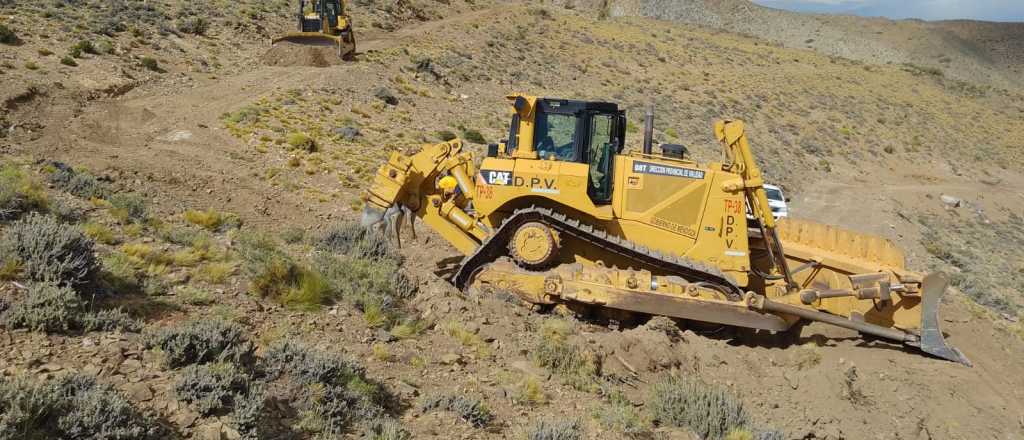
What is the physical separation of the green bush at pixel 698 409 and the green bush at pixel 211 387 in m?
4.09

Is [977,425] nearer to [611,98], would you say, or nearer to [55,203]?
[55,203]

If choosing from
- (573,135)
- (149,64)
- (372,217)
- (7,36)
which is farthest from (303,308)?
(7,36)

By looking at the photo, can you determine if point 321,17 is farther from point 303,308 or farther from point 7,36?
point 303,308

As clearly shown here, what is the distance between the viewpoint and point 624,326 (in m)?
9.31

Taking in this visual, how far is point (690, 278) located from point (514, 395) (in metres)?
3.87

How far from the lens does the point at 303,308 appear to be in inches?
284

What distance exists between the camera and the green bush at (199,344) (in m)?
5.25

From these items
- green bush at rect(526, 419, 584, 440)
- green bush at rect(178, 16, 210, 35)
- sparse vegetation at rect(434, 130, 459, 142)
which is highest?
green bush at rect(178, 16, 210, 35)

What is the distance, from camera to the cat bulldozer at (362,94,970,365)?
9062 mm

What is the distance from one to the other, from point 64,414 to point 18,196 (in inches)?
195

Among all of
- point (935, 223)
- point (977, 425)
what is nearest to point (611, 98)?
point (935, 223)

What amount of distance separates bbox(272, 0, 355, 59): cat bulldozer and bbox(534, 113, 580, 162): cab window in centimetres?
1953

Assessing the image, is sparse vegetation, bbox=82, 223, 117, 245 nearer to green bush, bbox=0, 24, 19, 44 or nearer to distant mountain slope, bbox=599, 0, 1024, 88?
green bush, bbox=0, 24, 19, 44

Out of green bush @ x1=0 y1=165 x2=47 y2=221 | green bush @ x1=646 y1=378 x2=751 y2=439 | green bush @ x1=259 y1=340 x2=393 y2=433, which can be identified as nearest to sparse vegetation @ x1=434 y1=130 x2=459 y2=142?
green bush @ x1=0 y1=165 x2=47 y2=221
